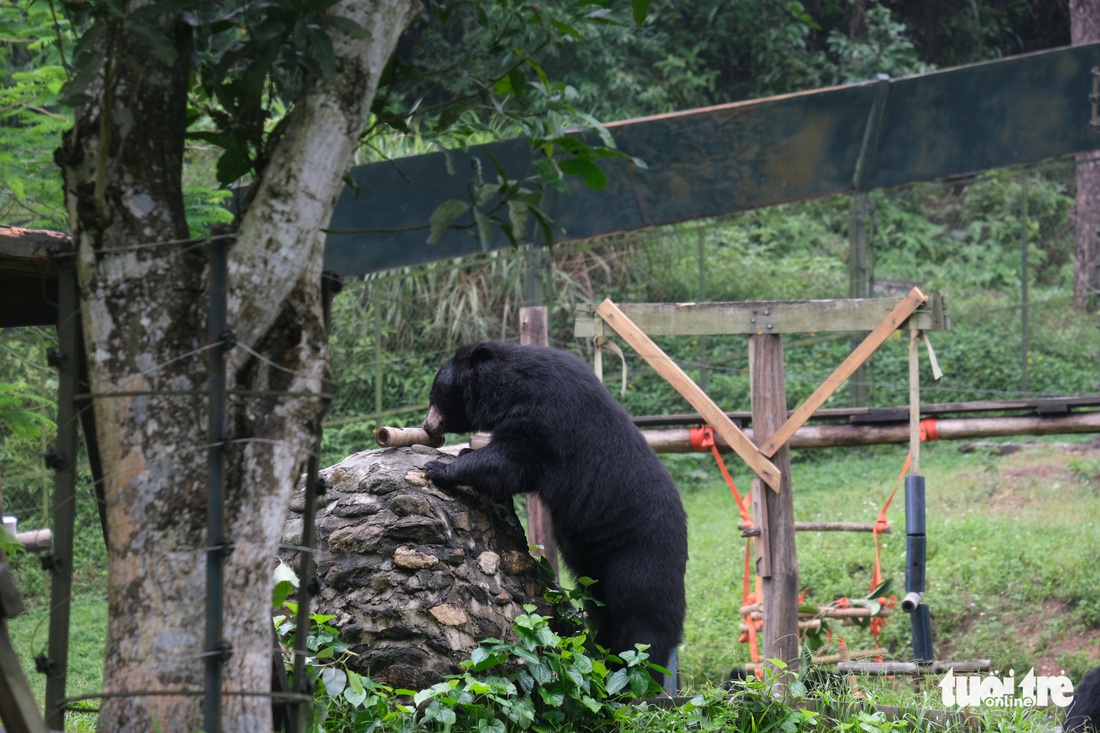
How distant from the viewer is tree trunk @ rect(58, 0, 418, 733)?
214 cm

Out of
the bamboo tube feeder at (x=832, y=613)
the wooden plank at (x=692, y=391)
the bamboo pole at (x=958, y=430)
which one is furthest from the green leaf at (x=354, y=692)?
the bamboo tube feeder at (x=832, y=613)

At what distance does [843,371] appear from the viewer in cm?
620

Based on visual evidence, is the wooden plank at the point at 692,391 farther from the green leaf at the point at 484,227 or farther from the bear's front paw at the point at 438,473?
the green leaf at the point at 484,227

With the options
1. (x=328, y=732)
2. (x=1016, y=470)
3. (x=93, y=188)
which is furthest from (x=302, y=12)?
(x=1016, y=470)

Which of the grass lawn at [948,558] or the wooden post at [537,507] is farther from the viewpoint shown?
the grass lawn at [948,558]

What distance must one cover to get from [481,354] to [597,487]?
0.79m

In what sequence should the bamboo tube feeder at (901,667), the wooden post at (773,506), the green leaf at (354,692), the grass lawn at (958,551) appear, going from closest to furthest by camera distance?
the green leaf at (354,692) → the bamboo tube feeder at (901,667) → the wooden post at (773,506) → the grass lawn at (958,551)

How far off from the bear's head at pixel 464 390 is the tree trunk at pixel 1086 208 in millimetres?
10061

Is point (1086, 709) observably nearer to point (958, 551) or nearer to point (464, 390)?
point (464, 390)

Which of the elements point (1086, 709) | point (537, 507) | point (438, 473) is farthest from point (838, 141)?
point (438, 473)

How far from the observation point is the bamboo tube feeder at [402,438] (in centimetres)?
467

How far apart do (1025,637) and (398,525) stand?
5549 millimetres

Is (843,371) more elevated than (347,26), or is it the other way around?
(347,26)

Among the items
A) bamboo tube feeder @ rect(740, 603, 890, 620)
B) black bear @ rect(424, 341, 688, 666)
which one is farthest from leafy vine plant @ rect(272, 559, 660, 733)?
bamboo tube feeder @ rect(740, 603, 890, 620)
